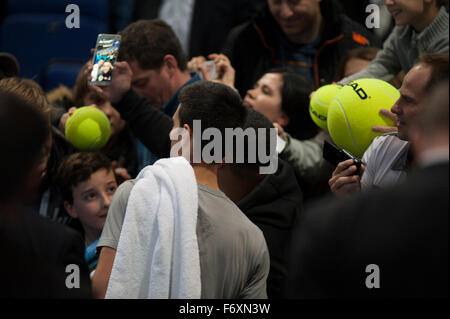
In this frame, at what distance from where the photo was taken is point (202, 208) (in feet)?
6.91

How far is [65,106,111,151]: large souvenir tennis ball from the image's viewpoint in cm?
320

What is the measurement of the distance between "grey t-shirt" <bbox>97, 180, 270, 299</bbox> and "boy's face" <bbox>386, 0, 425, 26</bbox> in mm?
1446

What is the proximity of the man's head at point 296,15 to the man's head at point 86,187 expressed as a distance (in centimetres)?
139

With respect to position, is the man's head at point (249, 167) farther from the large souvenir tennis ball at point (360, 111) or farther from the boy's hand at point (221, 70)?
the boy's hand at point (221, 70)

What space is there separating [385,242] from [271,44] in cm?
287

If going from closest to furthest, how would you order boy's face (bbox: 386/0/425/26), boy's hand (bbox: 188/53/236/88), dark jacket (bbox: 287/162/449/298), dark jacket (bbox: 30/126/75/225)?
dark jacket (bbox: 287/162/449/298) → boy's face (bbox: 386/0/425/26) → dark jacket (bbox: 30/126/75/225) → boy's hand (bbox: 188/53/236/88)

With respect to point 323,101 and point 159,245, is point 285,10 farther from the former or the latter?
point 159,245

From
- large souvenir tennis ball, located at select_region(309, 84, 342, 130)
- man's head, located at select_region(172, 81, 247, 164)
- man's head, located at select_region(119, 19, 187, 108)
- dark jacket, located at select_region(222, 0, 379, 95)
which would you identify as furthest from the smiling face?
dark jacket, located at select_region(222, 0, 379, 95)

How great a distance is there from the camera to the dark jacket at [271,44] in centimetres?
401

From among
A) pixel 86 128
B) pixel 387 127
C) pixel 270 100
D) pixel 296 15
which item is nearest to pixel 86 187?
pixel 86 128

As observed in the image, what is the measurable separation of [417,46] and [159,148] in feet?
4.27

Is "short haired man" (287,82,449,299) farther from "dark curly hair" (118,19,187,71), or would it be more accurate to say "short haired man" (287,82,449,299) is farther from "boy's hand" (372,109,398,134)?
"dark curly hair" (118,19,187,71)

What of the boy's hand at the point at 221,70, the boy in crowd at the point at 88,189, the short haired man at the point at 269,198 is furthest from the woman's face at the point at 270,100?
the boy in crowd at the point at 88,189
